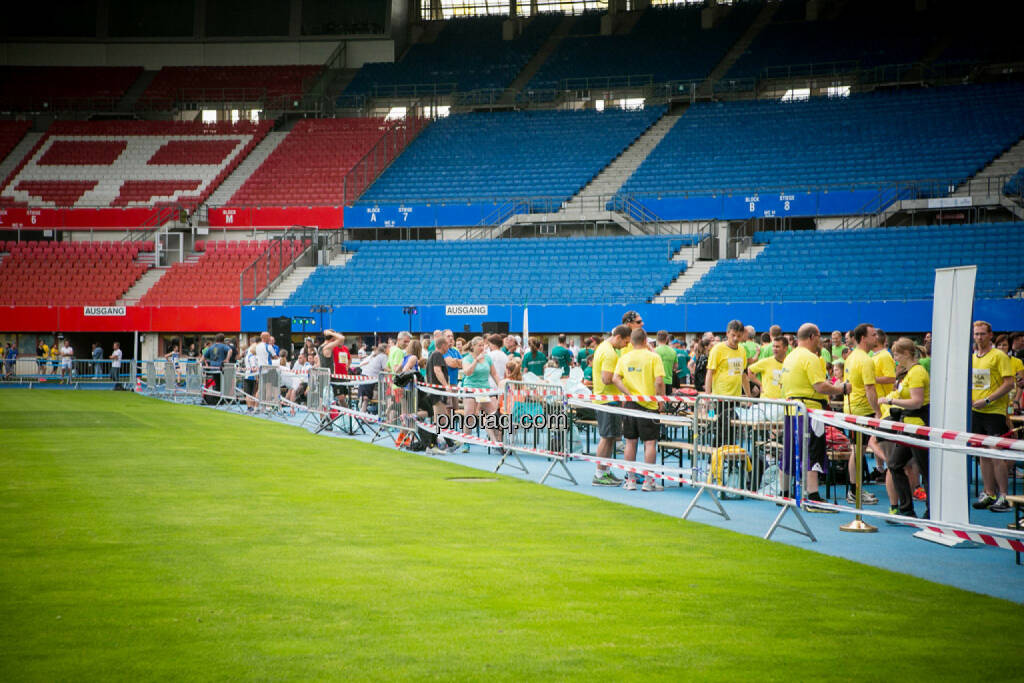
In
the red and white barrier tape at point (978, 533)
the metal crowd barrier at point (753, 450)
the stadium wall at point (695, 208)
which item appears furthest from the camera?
the stadium wall at point (695, 208)

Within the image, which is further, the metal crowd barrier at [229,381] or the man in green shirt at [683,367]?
the metal crowd barrier at [229,381]

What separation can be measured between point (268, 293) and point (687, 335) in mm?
17015

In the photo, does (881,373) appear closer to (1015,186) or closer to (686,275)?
(686,275)

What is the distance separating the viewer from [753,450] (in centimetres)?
934

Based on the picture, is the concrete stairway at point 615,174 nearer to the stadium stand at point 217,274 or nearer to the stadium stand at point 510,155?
the stadium stand at point 510,155

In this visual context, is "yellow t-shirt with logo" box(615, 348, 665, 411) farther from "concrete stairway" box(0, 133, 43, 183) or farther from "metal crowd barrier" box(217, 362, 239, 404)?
"concrete stairway" box(0, 133, 43, 183)

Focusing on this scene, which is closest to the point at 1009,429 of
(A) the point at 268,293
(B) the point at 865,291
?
(B) the point at 865,291

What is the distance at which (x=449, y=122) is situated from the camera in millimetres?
49688

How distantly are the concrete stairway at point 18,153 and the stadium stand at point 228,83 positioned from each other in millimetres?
5900

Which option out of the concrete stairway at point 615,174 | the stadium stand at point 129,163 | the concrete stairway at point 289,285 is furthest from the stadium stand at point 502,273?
the stadium stand at point 129,163

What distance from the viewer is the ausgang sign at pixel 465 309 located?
3522 centimetres

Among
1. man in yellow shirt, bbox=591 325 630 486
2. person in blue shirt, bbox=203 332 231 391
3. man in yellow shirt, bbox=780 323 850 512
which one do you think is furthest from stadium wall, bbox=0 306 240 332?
man in yellow shirt, bbox=780 323 850 512

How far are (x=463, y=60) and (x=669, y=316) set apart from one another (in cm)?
2508

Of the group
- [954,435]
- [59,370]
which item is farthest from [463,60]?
[954,435]
